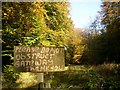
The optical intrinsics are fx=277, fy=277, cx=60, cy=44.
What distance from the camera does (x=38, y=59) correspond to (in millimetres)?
6949

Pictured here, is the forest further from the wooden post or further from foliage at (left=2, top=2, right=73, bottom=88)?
the wooden post

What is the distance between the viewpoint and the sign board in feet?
22.5

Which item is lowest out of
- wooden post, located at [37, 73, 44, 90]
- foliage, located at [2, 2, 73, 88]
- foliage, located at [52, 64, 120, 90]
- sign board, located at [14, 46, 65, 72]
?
A: foliage, located at [52, 64, 120, 90]

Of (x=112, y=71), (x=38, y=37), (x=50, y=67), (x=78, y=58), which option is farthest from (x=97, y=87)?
(x=78, y=58)

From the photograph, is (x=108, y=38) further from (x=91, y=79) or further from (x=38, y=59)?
(x=38, y=59)

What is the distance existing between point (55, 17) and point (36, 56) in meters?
11.1

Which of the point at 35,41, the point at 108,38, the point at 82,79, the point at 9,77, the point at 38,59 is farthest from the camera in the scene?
the point at 108,38

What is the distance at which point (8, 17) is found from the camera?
41.5 feet

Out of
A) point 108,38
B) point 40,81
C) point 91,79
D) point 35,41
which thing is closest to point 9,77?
point 35,41

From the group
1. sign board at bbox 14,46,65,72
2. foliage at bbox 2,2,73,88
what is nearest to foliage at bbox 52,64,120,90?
foliage at bbox 2,2,73,88

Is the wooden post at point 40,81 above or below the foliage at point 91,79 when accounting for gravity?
above

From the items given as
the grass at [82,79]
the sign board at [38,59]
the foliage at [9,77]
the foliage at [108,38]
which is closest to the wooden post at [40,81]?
the sign board at [38,59]

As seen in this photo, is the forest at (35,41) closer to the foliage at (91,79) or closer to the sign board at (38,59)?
the foliage at (91,79)

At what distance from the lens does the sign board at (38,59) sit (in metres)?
6.87
